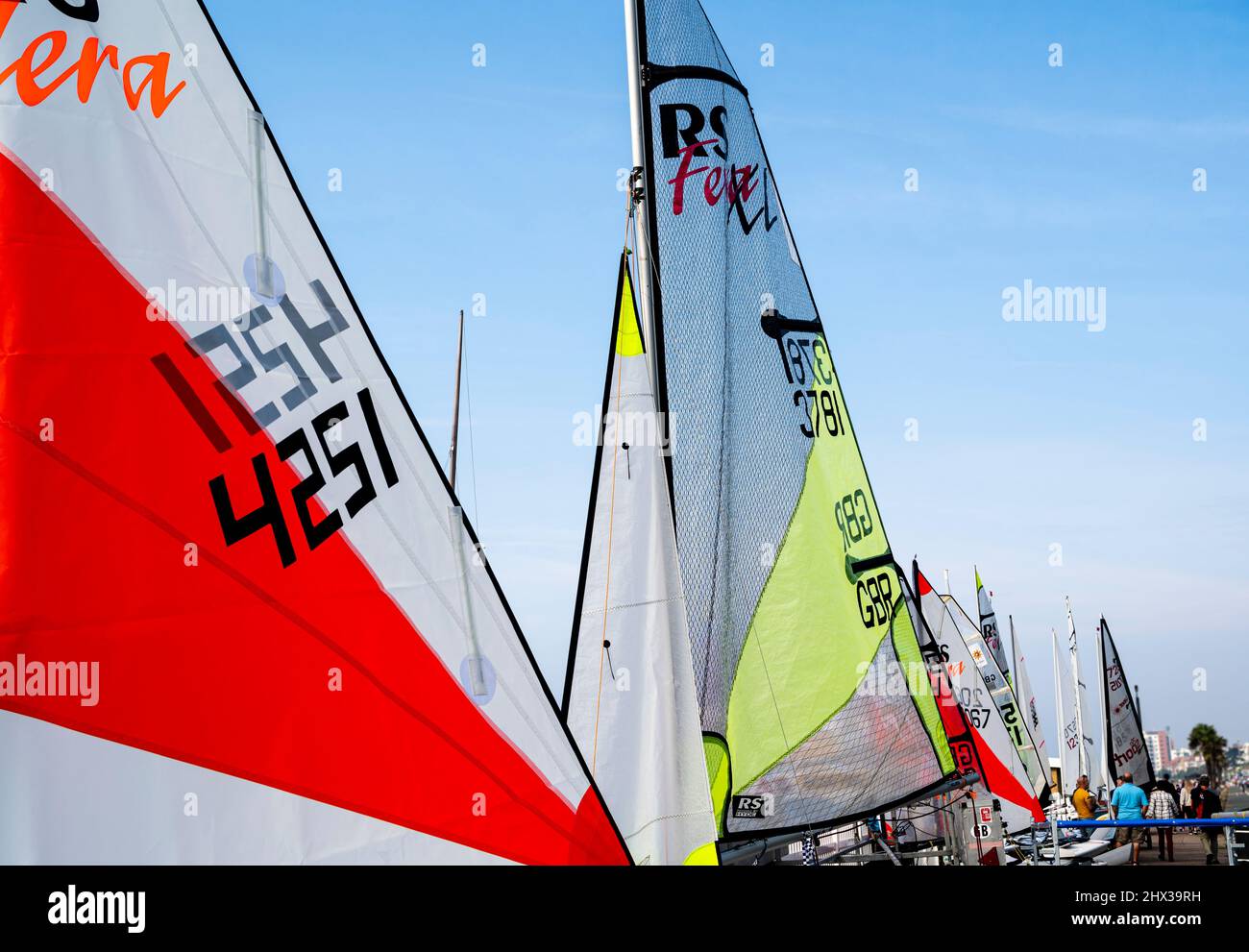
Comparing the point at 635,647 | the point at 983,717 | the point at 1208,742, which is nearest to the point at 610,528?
the point at 635,647

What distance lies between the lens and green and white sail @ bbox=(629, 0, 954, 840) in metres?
8.32

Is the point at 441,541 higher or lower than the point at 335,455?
lower

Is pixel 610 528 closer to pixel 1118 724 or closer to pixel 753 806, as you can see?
pixel 753 806

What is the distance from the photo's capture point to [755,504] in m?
8.98

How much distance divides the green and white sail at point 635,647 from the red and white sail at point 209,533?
3.27 feet

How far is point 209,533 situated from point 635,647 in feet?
8.19

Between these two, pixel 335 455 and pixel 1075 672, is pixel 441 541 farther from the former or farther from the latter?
pixel 1075 672

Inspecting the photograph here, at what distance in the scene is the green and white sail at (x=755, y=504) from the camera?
27.3 ft

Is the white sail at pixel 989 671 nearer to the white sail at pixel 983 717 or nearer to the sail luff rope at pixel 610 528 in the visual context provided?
the white sail at pixel 983 717

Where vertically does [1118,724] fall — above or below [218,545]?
below

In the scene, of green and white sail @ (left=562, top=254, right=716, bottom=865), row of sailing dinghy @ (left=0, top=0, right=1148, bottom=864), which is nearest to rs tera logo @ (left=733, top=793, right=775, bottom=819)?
green and white sail @ (left=562, top=254, right=716, bottom=865)
